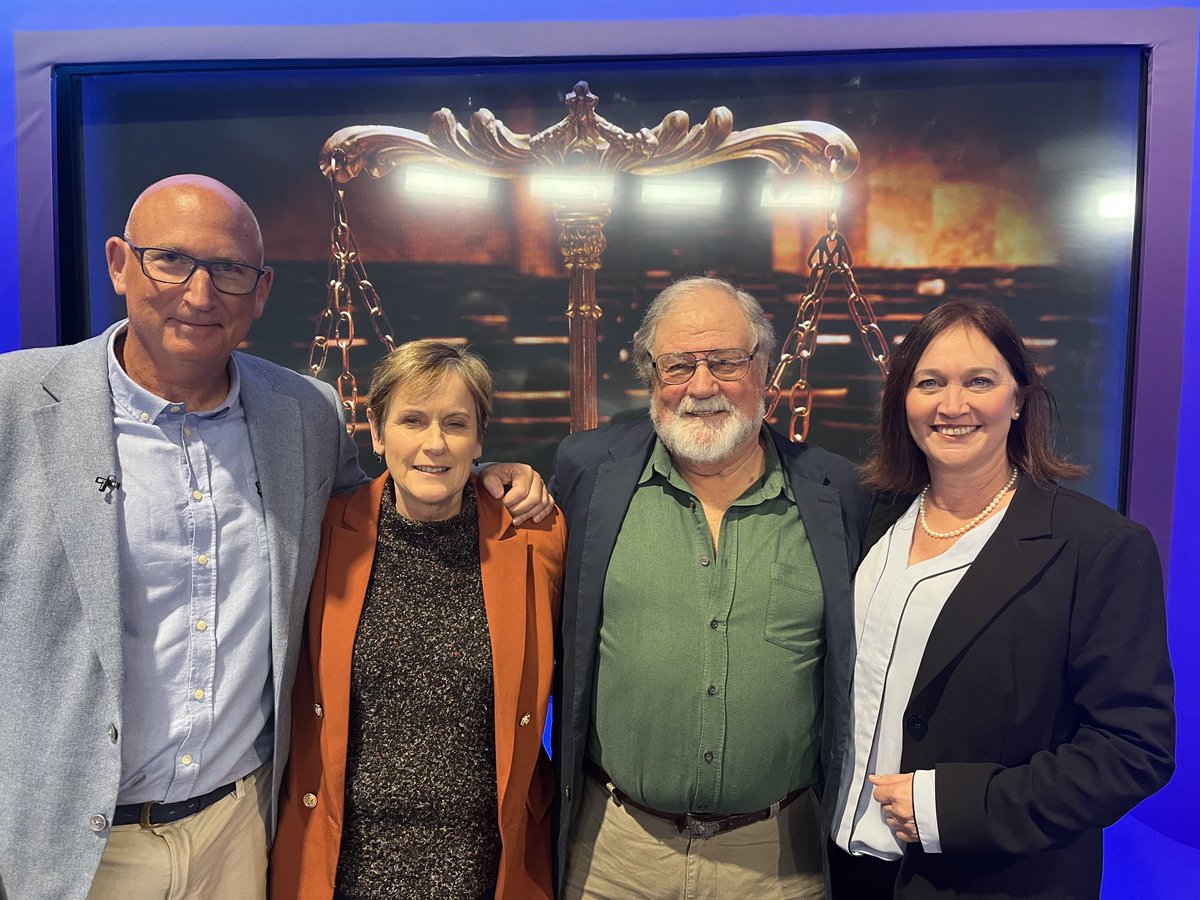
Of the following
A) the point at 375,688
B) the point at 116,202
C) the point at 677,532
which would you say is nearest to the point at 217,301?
the point at 375,688

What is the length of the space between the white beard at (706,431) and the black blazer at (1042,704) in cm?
62

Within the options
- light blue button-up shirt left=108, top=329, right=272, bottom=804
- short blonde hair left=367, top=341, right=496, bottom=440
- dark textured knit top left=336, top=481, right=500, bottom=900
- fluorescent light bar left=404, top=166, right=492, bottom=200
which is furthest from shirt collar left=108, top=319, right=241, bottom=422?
fluorescent light bar left=404, top=166, right=492, bottom=200

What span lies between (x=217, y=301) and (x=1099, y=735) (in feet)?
6.91

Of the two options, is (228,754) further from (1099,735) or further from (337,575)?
(1099,735)

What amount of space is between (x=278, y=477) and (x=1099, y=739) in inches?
74.2

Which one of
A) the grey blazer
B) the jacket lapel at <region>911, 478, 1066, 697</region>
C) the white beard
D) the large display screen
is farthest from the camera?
the large display screen

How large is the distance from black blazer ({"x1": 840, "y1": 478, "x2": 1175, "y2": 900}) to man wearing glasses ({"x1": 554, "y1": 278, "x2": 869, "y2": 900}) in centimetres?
26

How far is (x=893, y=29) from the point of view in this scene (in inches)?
106

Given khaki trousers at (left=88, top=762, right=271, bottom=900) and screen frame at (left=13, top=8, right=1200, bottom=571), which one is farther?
screen frame at (left=13, top=8, right=1200, bottom=571)

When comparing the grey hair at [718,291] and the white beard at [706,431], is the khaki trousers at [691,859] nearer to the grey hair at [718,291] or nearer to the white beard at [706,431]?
the white beard at [706,431]

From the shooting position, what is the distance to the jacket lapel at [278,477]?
1.73 metres

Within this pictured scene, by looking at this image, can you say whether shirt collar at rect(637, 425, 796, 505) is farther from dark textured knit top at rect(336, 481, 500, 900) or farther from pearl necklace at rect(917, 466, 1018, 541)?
dark textured knit top at rect(336, 481, 500, 900)

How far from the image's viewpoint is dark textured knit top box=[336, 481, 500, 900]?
1.73 metres

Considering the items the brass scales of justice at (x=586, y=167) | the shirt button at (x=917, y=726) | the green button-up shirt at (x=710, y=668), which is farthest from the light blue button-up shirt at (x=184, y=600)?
the shirt button at (x=917, y=726)
